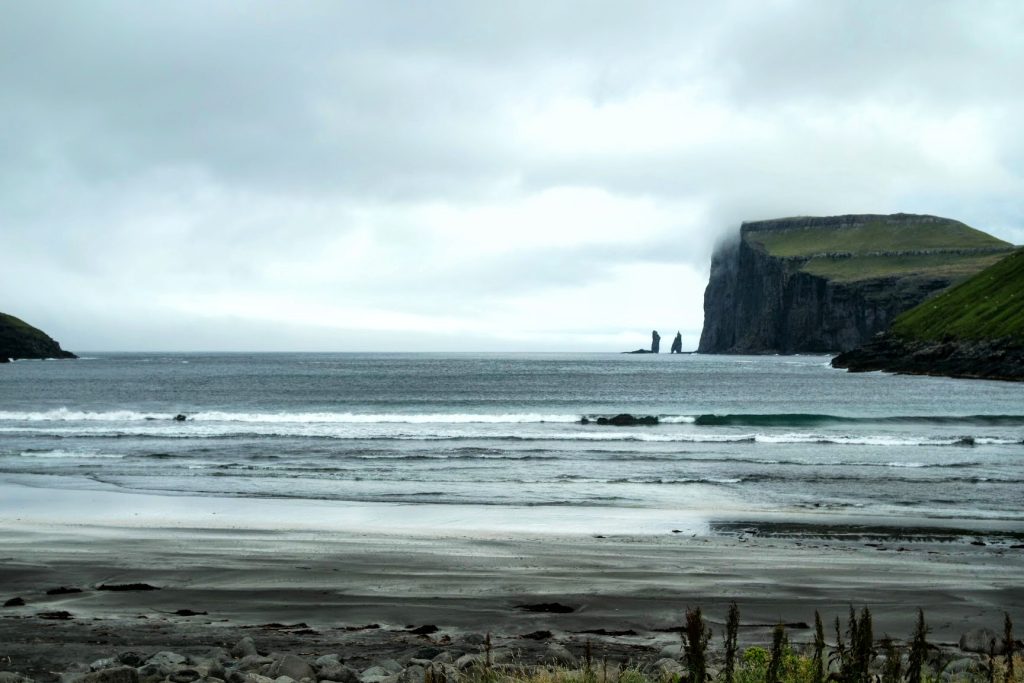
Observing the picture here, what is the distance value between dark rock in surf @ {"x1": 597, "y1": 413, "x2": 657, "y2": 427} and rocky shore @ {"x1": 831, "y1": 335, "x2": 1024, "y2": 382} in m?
55.9

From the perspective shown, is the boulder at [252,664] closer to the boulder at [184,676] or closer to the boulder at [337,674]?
the boulder at [184,676]

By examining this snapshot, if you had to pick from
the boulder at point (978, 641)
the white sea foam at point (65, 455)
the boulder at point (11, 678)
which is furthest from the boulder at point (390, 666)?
the white sea foam at point (65, 455)

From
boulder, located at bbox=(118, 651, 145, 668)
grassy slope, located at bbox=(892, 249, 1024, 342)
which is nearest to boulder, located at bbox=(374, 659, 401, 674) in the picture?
boulder, located at bbox=(118, 651, 145, 668)

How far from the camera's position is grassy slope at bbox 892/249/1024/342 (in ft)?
337

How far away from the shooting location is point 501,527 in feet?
62.4

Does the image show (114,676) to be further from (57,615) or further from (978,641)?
(978,641)

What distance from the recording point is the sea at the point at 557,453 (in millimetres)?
22984

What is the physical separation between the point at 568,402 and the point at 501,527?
162 feet

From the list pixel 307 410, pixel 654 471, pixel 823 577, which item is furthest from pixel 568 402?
pixel 823 577

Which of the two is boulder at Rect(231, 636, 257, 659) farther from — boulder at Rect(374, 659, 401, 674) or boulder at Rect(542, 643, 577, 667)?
boulder at Rect(542, 643, 577, 667)

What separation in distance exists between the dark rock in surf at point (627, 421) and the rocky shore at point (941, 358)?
184 ft

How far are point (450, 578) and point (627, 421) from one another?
37946 millimetres

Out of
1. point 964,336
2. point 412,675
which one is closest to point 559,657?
point 412,675

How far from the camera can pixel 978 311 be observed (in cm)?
11244
